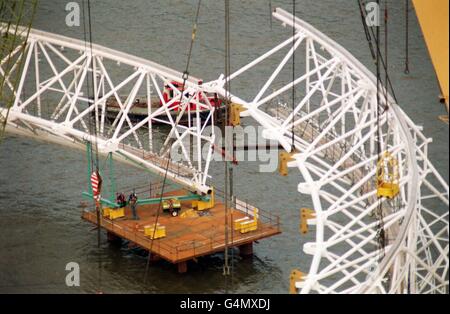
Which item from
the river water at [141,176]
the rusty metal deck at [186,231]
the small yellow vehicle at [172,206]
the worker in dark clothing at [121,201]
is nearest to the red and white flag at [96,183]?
the rusty metal deck at [186,231]

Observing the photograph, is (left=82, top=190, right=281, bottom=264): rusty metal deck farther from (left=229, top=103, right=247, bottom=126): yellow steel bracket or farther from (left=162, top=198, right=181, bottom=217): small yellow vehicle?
(left=229, top=103, right=247, bottom=126): yellow steel bracket

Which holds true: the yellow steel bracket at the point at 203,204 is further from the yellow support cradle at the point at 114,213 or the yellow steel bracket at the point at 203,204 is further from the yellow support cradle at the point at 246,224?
the yellow support cradle at the point at 114,213

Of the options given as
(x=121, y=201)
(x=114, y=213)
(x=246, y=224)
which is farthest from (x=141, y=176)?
(x=246, y=224)

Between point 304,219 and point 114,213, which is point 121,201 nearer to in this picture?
point 114,213

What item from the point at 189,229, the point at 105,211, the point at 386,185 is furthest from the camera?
the point at 105,211

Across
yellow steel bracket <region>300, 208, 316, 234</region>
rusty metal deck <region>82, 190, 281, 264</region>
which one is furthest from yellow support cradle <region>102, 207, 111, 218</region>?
yellow steel bracket <region>300, 208, 316, 234</region>

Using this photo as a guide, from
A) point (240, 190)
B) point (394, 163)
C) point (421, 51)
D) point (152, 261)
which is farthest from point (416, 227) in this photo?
point (421, 51)

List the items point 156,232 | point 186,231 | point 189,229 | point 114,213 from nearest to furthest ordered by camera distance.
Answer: point 156,232
point 186,231
point 189,229
point 114,213
